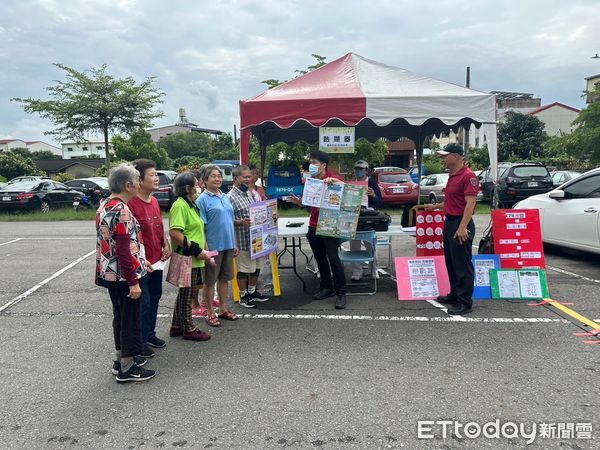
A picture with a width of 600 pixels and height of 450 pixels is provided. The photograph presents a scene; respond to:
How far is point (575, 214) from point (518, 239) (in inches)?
81.9

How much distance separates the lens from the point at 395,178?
53.7ft

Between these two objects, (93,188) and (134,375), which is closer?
(134,375)

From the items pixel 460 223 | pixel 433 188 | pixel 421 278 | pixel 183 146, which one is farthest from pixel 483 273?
pixel 183 146

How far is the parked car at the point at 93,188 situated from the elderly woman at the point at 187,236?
15.8m

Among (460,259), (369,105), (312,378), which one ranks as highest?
(369,105)

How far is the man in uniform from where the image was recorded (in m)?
4.80

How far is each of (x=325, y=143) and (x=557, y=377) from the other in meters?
3.98

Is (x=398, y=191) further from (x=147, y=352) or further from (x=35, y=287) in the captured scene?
(x=147, y=352)

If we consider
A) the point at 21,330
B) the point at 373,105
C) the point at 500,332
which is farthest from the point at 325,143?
the point at 21,330

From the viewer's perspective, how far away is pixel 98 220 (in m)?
3.39

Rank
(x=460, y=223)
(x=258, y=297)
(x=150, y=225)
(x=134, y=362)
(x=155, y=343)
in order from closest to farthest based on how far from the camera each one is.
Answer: (x=134, y=362)
(x=150, y=225)
(x=155, y=343)
(x=460, y=223)
(x=258, y=297)

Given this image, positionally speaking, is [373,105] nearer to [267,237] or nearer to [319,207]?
[319,207]

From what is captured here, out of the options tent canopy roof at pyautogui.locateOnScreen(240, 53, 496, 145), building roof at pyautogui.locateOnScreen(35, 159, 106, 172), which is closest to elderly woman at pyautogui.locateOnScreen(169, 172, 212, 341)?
tent canopy roof at pyautogui.locateOnScreen(240, 53, 496, 145)

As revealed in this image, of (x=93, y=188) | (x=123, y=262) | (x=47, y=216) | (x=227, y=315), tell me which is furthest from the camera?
(x=93, y=188)
